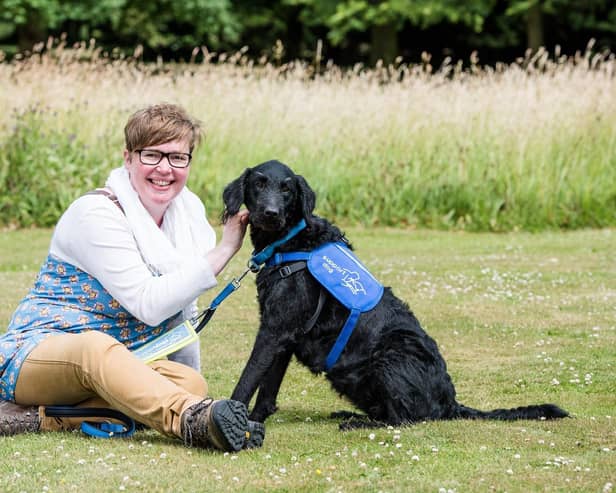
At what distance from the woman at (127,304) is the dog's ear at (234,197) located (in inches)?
3.9

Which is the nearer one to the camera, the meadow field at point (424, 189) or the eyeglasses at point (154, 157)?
the eyeglasses at point (154, 157)

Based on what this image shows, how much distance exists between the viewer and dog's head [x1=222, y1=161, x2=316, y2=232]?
447 cm

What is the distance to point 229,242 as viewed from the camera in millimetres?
4277

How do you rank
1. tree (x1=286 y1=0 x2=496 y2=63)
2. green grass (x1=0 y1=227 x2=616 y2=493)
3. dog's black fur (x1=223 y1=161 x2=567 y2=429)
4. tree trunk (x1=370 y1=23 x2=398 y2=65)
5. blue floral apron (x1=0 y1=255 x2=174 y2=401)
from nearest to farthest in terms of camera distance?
green grass (x1=0 y1=227 x2=616 y2=493), blue floral apron (x1=0 y1=255 x2=174 y2=401), dog's black fur (x1=223 y1=161 x2=567 y2=429), tree (x1=286 y1=0 x2=496 y2=63), tree trunk (x1=370 y1=23 x2=398 y2=65)

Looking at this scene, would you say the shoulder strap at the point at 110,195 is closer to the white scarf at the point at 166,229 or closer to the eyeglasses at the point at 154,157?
the white scarf at the point at 166,229

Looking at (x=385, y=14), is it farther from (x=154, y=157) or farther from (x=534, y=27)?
(x=154, y=157)

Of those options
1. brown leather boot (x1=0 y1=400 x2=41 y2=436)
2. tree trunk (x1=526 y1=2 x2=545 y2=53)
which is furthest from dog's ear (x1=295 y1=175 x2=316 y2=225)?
tree trunk (x1=526 y1=2 x2=545 y2=53)

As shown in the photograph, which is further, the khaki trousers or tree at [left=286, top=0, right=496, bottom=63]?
tree at [left=286, top=0, right=496, bottom=63]

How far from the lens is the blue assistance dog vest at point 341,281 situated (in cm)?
447

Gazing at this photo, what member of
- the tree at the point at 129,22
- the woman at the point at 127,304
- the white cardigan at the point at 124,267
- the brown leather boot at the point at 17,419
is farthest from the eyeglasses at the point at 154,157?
the tree at the point at 129,22

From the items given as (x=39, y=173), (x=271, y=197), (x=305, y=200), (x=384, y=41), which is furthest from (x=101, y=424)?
(x=384, y=41)

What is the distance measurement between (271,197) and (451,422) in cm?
132

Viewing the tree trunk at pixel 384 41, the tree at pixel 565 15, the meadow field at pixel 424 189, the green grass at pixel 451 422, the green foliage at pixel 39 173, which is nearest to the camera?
the green grass at pixel 451 422

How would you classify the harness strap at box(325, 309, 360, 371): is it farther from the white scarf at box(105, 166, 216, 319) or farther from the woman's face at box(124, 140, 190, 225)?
the woman's face at box(124, 140, 190, 225)
